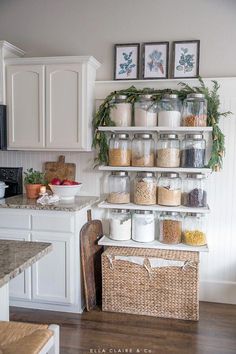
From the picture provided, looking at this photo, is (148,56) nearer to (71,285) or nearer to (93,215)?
(93,215)

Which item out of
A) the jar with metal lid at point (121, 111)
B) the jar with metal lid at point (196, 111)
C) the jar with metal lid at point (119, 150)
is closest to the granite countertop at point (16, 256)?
the jar with metal lid at point (119, 150)

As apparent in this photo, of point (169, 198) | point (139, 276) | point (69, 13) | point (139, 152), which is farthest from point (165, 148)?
point (69, 13)

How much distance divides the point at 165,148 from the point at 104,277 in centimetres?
121

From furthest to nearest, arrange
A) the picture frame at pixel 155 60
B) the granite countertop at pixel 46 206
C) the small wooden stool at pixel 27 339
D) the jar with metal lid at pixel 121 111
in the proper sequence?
the picture frame at pixel 155 60 → the jar with metal lid at pixel 121 111 → the granite countertop at pixel 46 206 → the small wooden stool at pixel 27 339

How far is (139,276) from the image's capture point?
111 inches

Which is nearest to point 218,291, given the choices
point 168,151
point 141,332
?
point 141,332

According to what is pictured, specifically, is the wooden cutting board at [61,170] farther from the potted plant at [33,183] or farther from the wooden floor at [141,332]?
the wooden floor at [141,332]

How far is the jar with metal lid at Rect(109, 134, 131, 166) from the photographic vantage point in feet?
9.74

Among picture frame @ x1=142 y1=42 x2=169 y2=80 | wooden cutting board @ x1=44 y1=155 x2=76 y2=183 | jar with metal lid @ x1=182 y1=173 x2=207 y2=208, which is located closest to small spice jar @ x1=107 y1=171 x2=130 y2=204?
wooden cutting board @ x1=44 y1=155 x2=76 y2=183

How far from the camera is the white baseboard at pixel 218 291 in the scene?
3061mm

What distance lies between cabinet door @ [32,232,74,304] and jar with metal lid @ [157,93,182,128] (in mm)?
1227

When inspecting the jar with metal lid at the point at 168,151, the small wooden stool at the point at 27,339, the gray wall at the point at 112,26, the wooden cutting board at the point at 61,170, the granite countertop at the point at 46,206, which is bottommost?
the small wooden stool at the point at 27,339

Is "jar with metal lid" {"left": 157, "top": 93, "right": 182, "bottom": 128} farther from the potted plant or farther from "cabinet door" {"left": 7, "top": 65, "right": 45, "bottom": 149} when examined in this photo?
the potted plant

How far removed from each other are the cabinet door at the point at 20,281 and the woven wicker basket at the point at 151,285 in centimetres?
64
